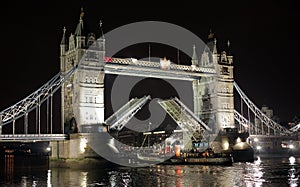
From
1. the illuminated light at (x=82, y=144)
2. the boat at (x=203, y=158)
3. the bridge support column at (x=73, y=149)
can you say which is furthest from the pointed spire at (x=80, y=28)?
the boat at (x=203, y=158)

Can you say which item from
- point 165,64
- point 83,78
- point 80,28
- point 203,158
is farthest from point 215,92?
point 80,28

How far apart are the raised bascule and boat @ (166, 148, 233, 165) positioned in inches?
138

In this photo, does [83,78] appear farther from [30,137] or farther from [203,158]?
[203,158]

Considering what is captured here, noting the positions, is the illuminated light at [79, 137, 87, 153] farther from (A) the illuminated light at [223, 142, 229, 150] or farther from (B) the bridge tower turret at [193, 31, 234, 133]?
(B) the bridge tower turret at [193, 31, 234, 133]

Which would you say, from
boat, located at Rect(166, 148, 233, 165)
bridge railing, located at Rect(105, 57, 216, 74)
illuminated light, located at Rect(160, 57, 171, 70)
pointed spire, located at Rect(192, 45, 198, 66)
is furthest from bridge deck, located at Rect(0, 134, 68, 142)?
pointed spire, located at Rect(192, 45, 198, 66)

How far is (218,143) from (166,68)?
28.9 ft

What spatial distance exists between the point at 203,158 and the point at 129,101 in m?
8.47

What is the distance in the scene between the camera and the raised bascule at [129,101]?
40.8 meters

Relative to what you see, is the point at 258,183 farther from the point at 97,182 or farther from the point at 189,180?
the point at 97,182

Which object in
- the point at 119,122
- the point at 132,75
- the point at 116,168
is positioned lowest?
the point at 116,168

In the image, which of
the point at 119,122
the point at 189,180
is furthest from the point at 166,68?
the point at 189,180

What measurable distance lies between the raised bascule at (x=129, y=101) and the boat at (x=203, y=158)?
11.5 ft

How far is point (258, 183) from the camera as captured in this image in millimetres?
24672

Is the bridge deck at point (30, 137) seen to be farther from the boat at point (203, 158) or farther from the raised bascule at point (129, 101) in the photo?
the boat at point (203, 158)
